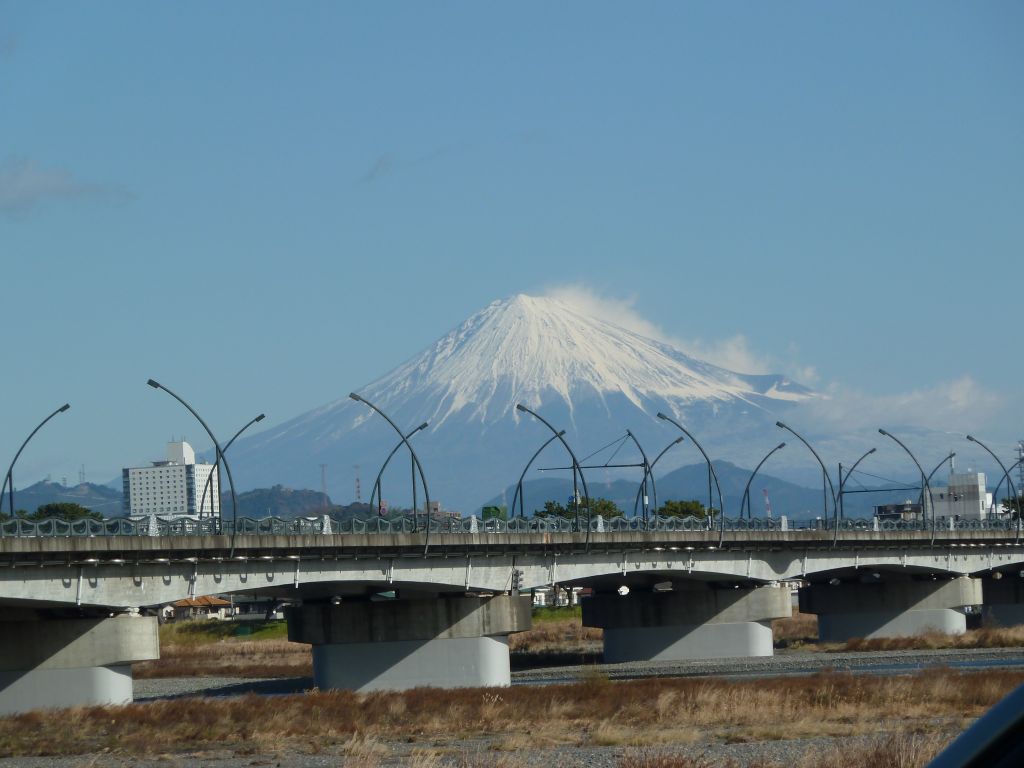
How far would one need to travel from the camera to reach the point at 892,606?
334ft

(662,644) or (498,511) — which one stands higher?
(498,511)

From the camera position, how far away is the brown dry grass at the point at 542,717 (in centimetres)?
4184

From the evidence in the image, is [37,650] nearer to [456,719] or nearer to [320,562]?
[320,562]

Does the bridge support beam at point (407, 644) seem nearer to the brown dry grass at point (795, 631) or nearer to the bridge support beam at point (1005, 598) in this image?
the brown dry grass at point (795, 631)

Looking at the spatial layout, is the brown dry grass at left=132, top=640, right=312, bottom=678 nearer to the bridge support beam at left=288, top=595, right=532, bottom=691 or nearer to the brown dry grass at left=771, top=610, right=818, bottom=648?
the bridge support beam at left=288, top=595, right=532, bottom=691

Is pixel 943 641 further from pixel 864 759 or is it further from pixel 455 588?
pixel 864 759

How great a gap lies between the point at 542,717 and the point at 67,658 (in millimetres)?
19354

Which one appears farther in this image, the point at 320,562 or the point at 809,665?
the point at 809,665

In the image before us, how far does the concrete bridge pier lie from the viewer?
3433 inches

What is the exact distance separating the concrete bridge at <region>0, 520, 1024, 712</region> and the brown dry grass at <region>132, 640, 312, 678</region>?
18787 mm

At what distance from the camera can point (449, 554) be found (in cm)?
6900

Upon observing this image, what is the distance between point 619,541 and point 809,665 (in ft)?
40.1

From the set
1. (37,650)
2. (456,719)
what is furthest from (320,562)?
(456,719)

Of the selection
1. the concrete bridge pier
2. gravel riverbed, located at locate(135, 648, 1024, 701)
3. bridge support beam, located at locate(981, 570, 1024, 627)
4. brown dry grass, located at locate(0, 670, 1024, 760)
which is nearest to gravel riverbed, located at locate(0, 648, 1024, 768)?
brown dry grass, located at locate(0, 670, 1024, 760)
